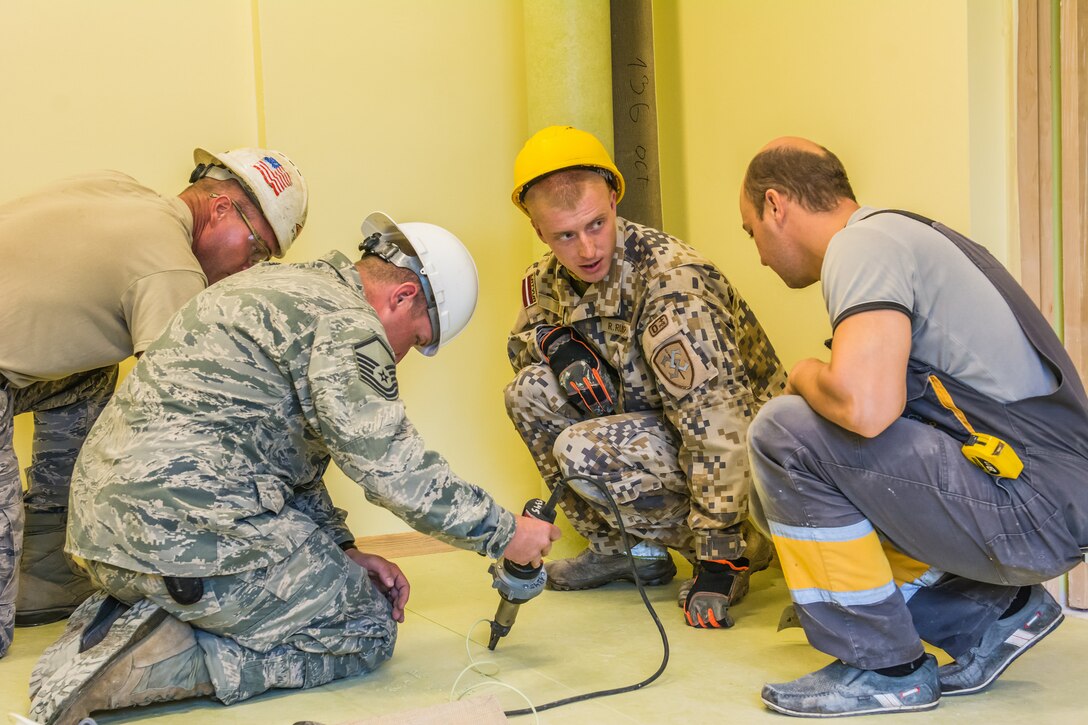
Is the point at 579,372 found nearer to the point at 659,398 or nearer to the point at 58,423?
the point at 659,398

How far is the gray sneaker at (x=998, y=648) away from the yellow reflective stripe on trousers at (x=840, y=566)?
10.4 inches

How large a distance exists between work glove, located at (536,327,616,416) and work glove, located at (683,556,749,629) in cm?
61

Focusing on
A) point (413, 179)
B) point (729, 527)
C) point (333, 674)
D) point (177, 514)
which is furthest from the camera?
point (413, 179)

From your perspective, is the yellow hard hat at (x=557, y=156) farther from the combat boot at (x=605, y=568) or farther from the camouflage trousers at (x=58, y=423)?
the camouflage trousers at (x=58, y=423)

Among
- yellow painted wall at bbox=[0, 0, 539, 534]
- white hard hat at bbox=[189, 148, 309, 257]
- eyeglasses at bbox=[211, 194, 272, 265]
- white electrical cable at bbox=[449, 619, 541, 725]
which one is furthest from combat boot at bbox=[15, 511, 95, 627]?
white electrical cable at bbox=[449, 619, 541, 725]

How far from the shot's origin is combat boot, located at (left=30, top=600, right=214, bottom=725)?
6.82 feet

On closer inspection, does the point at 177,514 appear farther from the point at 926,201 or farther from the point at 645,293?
the point at 926,201

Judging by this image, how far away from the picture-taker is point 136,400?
2268mm

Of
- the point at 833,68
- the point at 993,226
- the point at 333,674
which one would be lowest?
the point at 333,674

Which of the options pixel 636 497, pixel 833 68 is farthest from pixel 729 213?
pixel 636 497

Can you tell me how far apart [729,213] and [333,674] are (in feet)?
6.96

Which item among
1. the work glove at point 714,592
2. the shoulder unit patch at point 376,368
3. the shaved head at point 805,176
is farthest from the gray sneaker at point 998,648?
the shoulder unit patch at point 376,368

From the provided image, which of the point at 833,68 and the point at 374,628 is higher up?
the point at 833,68

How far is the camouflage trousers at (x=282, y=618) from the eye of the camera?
2.25 m
